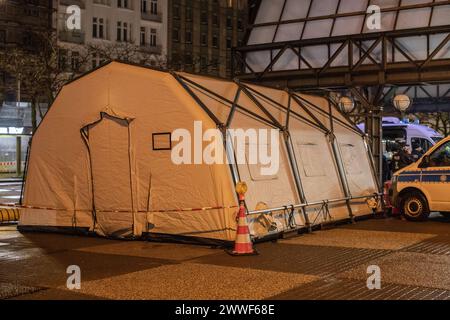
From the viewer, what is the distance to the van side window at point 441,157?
49.4ft

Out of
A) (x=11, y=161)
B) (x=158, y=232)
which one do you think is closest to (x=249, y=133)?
(x=158, y=232)

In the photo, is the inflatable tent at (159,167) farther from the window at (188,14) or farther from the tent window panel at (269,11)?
the window at (188,14)

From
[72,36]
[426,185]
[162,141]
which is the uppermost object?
[72,36]

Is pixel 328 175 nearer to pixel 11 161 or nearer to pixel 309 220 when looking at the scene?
pixel 309 220

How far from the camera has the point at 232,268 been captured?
30.3ft

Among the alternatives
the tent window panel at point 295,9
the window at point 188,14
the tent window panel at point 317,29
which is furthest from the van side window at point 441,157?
the window at point 188,14

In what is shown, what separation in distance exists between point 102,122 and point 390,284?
698 cm

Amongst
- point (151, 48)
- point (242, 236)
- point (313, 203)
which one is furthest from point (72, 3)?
point (242, 236)

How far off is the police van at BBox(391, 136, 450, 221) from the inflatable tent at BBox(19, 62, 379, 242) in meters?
1.96

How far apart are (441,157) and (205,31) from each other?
207 ft

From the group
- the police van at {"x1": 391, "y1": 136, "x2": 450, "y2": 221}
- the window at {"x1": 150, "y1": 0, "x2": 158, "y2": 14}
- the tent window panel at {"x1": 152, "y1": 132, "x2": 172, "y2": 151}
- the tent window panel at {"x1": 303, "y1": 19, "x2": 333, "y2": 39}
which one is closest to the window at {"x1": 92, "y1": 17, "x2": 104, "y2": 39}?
the window at {"x1": 150, "y1": 0, "x2": 158, "y2": 14}

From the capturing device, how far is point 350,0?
22016 mm

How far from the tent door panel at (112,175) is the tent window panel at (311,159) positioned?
12.7 ft

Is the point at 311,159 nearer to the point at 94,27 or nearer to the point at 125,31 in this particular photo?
the point at 94,27
